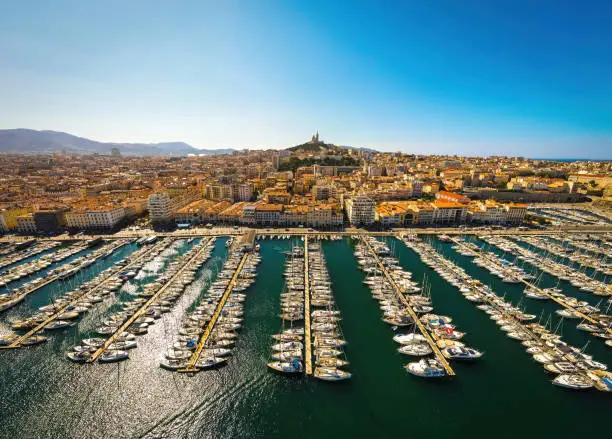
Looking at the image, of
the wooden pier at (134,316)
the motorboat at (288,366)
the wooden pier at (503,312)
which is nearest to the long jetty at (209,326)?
the motorboat at (288,366)

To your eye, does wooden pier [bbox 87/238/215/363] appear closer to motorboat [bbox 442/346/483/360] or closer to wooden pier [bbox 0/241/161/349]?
wooden pier [bbox 0/241/161/349]

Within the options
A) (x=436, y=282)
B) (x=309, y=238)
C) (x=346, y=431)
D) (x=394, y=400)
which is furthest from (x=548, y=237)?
(x=346, y=431)

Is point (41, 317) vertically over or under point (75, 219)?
under

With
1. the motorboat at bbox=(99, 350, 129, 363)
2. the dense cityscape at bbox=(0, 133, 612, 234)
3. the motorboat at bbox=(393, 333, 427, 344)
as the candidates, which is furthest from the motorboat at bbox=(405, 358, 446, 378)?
the dense cityscape at bbox=(0, 133, 612, 234)

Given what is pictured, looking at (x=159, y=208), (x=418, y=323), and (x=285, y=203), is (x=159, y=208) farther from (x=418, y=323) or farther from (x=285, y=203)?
(x=418, y=323)

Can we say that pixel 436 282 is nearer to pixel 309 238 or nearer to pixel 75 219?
pixel 309 238

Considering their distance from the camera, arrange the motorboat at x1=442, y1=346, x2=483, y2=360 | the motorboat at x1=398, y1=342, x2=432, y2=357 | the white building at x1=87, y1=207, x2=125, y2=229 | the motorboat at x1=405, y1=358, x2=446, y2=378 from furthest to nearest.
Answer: the white building at x1=87, y1=207, x2=125, y2=229, the motorboat at x1=398, y1=342, x2=432, y2=357, the motorboat at x1=442, y1=346, x2=483, y2=360, the motorboat at x1=405, y1=358, x2=446, y2=378
